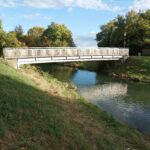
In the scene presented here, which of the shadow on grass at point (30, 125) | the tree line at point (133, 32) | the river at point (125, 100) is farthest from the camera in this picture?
the tree line at point (133, 32)

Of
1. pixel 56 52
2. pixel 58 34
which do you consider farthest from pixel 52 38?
pixel 56 52

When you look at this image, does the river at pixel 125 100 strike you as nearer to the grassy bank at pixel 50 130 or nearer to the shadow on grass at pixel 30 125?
the grassy bank at pixel 50 130

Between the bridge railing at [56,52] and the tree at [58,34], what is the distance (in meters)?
45.3

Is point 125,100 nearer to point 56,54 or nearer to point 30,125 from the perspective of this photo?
point 56,54

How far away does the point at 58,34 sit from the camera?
12638 centimetres

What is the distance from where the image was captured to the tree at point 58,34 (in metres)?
126

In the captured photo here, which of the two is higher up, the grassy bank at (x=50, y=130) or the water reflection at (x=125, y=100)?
the grassy bank at (x=50, y=130)

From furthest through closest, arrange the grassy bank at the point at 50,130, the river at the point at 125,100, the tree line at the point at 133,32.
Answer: the tree line at the point at 133,32, the river at the point at 125,100, the grassy bank at the point at 50,130

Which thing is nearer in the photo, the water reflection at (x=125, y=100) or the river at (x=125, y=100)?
the river at (x=125, y=100)

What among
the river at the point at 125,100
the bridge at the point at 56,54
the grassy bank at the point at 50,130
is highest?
the bridge at the point at 56,54

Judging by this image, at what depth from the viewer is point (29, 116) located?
18.3 metres

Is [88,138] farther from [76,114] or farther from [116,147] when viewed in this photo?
[76,114]

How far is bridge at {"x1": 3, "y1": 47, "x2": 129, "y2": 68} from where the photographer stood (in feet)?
178

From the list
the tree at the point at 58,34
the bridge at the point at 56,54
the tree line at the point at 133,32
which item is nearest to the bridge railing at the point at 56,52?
the bridge at the point at 56,54
